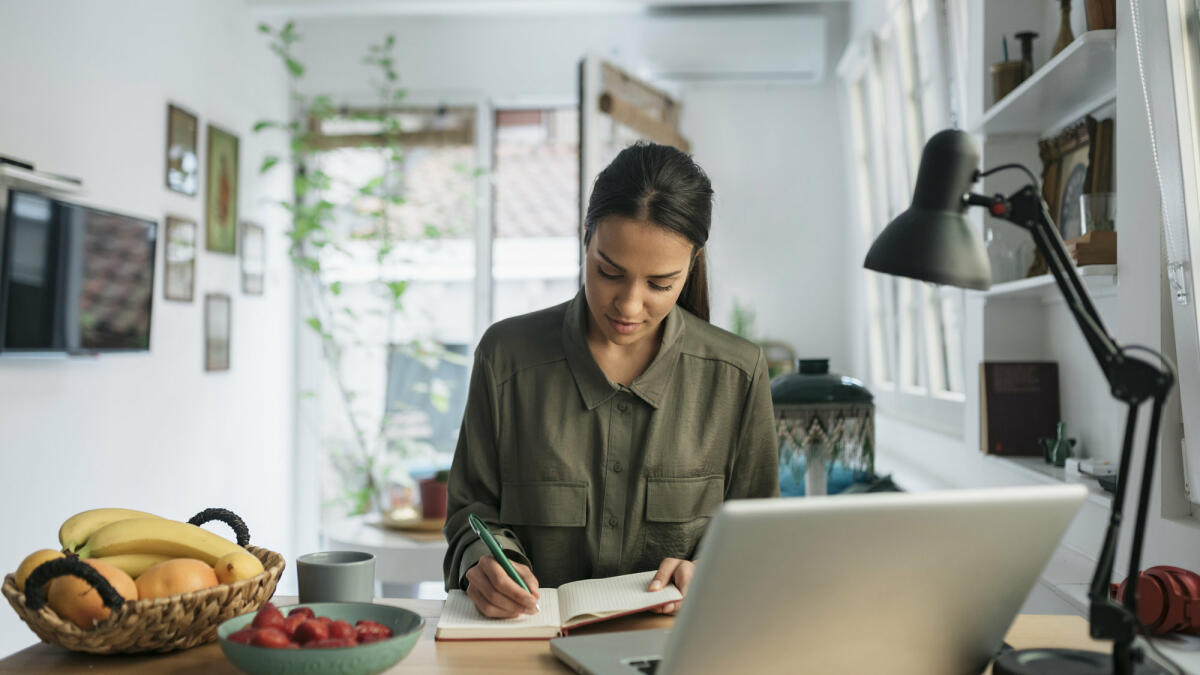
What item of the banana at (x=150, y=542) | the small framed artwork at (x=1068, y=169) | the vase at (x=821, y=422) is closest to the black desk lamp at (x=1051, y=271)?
the banana at (x=150, y=542)

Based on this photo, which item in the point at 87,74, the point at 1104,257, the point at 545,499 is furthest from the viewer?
the point at 87,74

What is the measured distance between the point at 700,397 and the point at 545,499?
0.29 meters

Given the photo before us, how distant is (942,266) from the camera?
2.96 ft

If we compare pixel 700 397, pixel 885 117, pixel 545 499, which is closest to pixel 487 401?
pixel 545 499

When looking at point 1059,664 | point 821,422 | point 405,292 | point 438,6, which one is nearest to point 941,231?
point 1059,664

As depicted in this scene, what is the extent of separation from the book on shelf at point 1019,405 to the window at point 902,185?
18.9 inches

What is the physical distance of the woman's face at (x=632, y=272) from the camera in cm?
140

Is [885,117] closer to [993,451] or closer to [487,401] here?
[993,451]

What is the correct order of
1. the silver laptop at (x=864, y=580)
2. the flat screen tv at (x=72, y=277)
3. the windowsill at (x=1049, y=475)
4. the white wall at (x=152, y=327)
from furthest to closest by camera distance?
the white wall at (x=152, y=327) → the flat screen tv at (x=72, y=277) → the windowsill at (x=1049, y=475) → the silver laptop at (x=864, y=580)

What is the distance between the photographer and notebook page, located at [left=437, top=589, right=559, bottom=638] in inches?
44.6

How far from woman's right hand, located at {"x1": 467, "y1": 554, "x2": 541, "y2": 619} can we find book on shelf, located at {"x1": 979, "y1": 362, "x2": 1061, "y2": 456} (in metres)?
1.57

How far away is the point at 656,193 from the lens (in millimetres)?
1433

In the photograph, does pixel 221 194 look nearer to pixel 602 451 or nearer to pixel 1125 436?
pixel 602 451

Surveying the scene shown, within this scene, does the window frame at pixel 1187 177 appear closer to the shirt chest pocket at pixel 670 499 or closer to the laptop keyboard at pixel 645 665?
the shirt chest pocket at pixel 670 499
